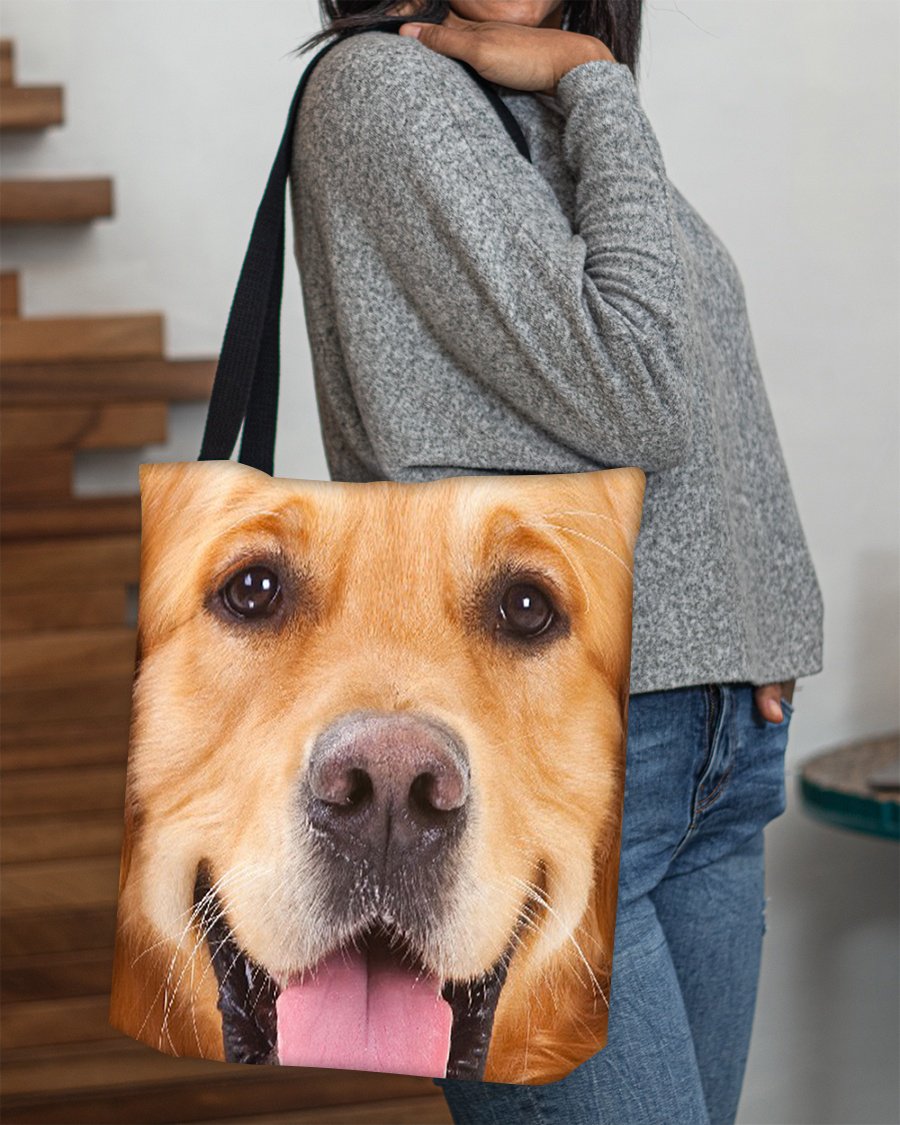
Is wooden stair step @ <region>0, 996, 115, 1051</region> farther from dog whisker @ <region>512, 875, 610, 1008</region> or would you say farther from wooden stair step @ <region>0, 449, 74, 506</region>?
dog whisker @ <region>512, 875, 610, 1008</region>

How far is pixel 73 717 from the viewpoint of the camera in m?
1.42

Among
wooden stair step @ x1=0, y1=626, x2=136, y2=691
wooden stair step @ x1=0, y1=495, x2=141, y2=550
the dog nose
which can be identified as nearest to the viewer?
the dog nose

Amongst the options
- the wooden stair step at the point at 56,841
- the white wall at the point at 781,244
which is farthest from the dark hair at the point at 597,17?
the wooden stair step at the point at 56,841

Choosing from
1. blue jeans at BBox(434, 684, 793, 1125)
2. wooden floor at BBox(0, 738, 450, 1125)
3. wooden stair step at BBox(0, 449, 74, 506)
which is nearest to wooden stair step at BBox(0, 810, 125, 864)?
A: wooden floor at BBox(0, 738, 450, 1125)

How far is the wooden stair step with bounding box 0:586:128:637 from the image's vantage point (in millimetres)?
1476

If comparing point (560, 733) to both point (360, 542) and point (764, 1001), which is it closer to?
point (360, 542)

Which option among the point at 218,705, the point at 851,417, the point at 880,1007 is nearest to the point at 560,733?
the point at 218,705

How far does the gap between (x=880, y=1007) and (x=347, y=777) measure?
1306 mm

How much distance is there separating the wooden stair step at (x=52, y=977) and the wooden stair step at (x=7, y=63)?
116 cm

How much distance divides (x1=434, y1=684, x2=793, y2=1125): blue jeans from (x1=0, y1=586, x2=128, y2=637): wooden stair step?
971 mm

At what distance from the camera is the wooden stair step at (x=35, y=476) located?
1.54m

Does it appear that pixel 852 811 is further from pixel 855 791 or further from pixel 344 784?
pixel 344 784

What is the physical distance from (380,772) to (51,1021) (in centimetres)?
83

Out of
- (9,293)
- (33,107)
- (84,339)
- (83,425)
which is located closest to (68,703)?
(83,425)
